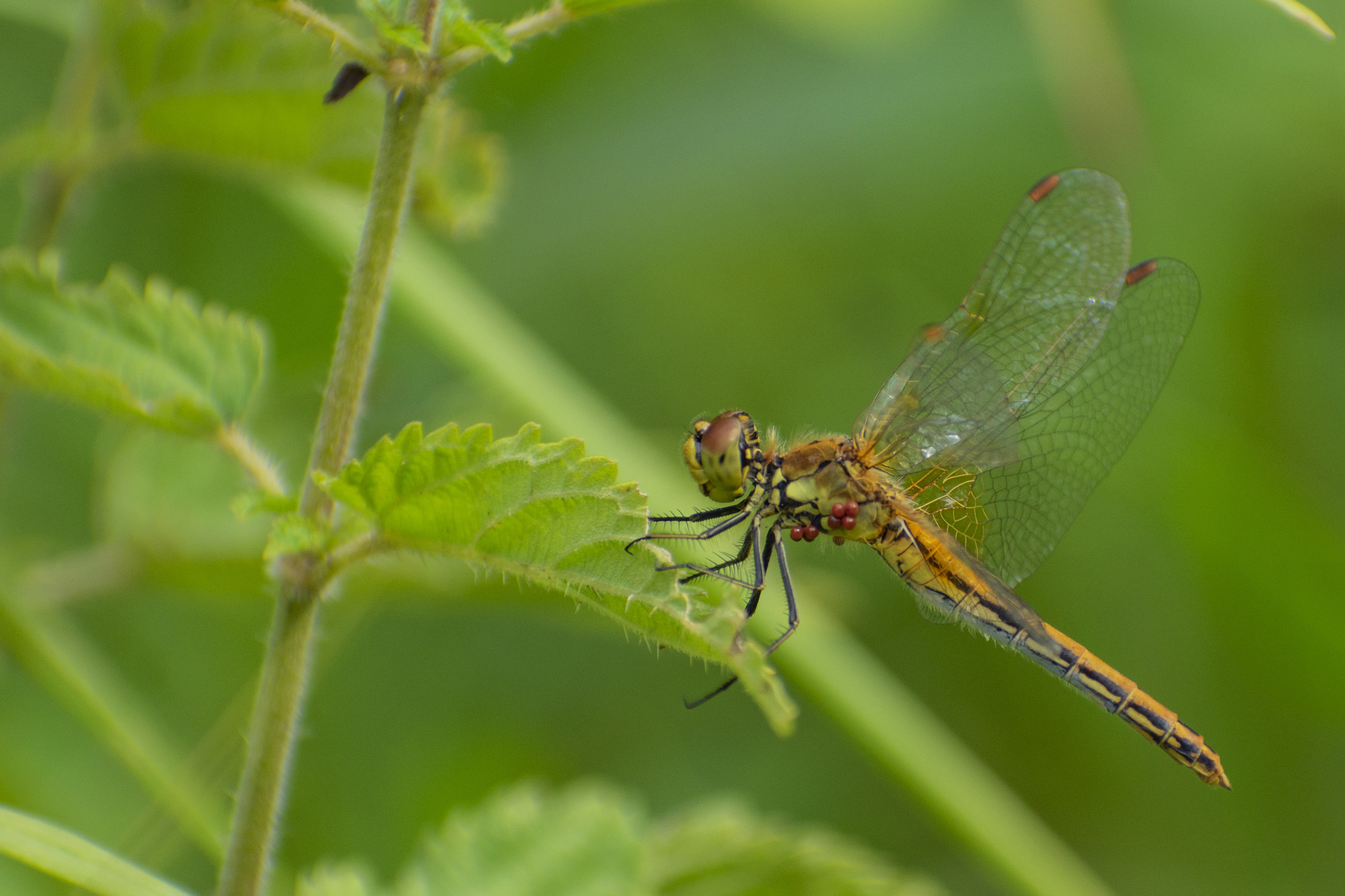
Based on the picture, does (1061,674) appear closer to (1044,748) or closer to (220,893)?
(1044,748)

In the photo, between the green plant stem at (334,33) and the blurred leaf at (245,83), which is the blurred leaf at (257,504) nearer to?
the green plant stem at (334,33)

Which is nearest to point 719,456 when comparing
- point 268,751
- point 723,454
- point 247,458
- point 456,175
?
point 723,454

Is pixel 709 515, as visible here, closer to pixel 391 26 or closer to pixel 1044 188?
pixel 1044 188

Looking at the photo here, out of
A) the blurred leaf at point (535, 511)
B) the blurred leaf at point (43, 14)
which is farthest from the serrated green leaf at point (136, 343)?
the blurred leaf at point (43, 14)

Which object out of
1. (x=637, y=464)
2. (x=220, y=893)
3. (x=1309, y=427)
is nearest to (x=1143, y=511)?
(x=1309, y=427)

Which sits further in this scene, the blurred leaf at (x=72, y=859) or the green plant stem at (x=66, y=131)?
the green plant stem at (x=66, y=131)
